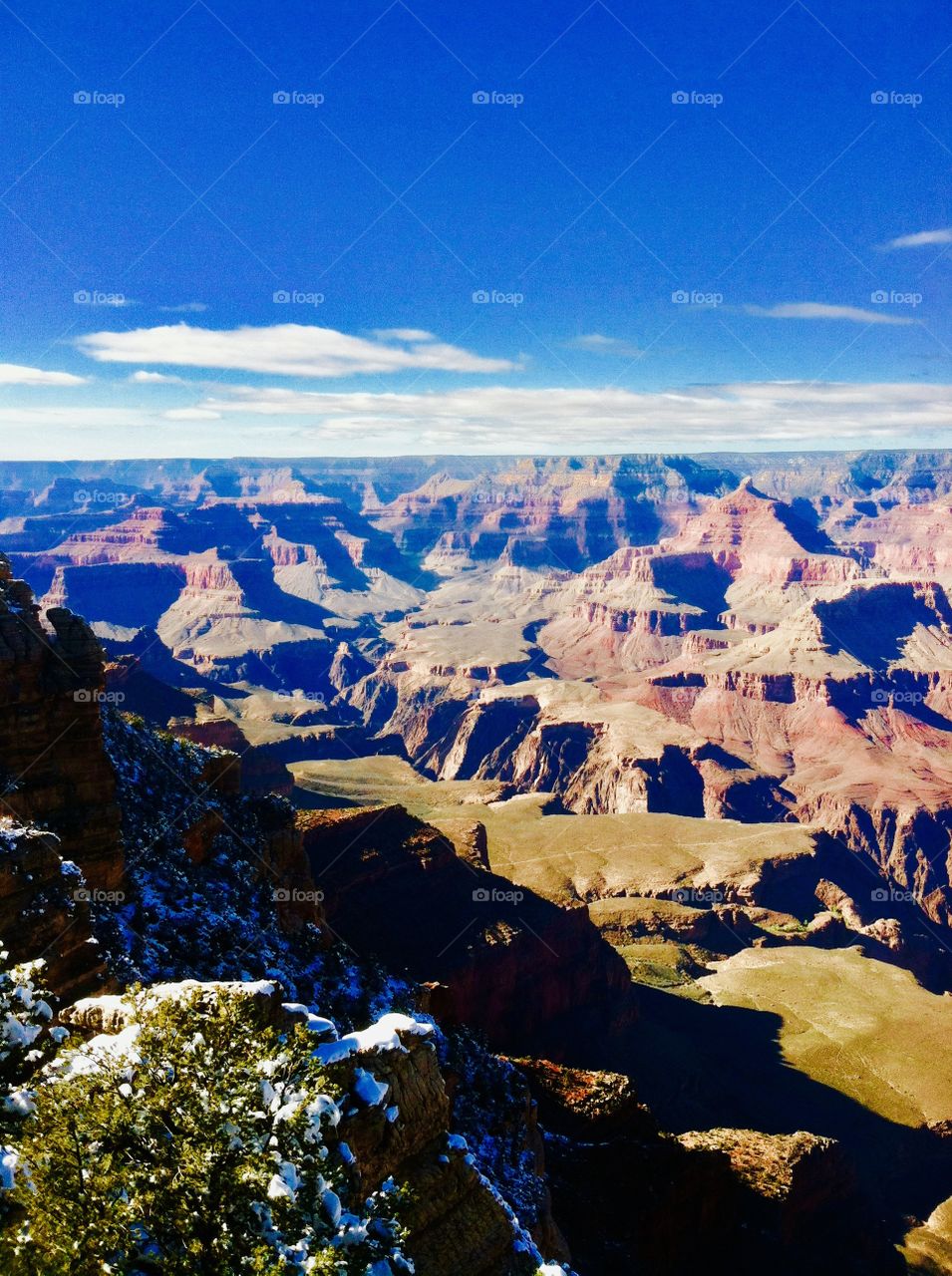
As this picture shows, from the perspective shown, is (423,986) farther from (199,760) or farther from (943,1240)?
(943,1240)

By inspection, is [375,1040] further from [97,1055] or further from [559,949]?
[559,949]

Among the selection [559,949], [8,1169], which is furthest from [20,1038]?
[559,949]

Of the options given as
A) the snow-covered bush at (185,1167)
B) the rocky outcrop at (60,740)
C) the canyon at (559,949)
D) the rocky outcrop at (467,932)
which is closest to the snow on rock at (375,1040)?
the canyon at (559,949)

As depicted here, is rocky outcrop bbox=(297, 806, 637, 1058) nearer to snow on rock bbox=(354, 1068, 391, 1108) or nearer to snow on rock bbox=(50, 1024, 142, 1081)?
snow on rock bbox=(354, 1068, 391, 1108)

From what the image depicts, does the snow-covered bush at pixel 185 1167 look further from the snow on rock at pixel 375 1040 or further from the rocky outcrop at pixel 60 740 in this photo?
the rocky outcrop at pixel 60 740

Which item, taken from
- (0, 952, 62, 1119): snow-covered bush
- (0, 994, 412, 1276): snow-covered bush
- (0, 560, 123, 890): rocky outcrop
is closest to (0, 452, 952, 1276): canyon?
(0, 560, 123, 890): rocky outcrop

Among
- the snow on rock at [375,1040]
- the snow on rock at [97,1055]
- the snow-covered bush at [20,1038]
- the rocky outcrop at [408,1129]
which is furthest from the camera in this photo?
the rocky outcrop at [408,1129]
